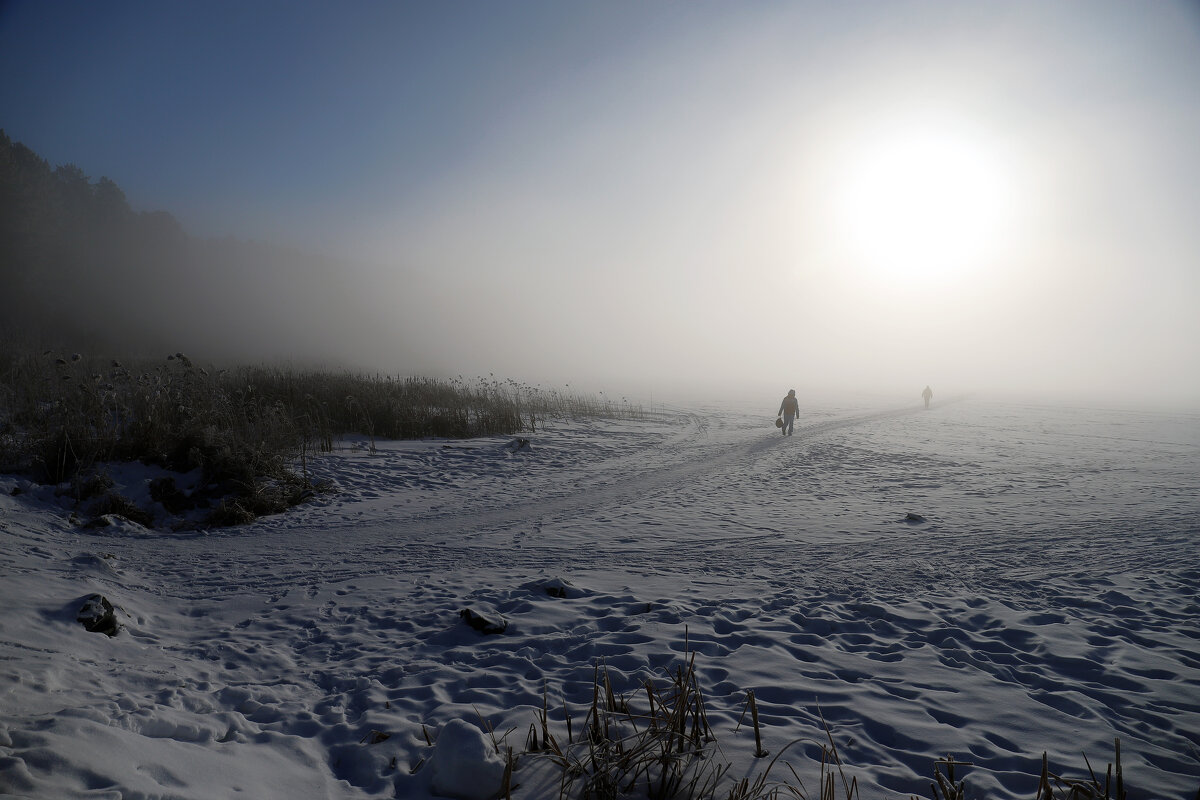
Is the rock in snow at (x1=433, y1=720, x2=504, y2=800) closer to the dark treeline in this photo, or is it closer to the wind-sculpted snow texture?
the wind-sculpted snow texture

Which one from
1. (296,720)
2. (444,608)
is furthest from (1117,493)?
(296,720)

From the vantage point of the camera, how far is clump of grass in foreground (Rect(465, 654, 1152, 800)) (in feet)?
8.22

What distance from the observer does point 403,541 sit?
7.69 m

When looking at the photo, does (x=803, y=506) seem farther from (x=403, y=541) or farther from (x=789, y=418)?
(x=789, y=418)

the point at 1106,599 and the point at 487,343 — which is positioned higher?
the point at 487,343

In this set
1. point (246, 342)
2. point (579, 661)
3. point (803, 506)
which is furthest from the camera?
point (246, 342)

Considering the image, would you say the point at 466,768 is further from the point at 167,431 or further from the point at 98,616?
the point at 167,431

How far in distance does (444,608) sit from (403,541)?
2593 millimetres

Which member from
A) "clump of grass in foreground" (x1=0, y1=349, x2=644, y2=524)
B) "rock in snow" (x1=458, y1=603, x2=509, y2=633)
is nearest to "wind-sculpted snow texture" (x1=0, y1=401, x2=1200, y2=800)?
"rock in snow" (x1=458, y1=603, x2=509, y2=633)

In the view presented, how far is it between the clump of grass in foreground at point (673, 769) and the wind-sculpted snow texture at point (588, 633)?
0.13m

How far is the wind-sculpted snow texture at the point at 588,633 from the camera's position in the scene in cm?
298

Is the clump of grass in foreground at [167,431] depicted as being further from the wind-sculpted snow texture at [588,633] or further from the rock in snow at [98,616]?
the rock in snow at [98,616]

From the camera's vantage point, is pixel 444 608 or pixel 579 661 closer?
pixel 579 661

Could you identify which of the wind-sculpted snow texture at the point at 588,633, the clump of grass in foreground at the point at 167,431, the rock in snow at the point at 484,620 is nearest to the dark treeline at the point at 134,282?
the clump of grass in foreground at the point at 167,431
